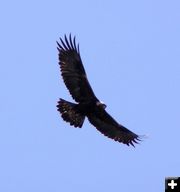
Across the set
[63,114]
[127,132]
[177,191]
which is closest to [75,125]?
[63,114]

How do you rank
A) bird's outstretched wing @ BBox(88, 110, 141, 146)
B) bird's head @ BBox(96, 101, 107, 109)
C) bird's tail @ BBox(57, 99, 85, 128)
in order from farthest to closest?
bird's outstretched wing @ BBox(88, 110, 141, 146) → bird's head @ BBox(96, 101, 107, 109) → bird's tail @ BBox(57, 99, 85, 128)

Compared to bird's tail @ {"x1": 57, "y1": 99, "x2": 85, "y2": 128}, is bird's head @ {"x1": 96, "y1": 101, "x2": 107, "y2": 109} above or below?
above

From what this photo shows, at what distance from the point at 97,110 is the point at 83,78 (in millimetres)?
839

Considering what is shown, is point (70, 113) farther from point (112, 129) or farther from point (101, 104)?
point (112, 129)

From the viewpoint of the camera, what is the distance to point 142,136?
15.6 m

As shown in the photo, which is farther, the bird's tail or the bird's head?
the bird's head

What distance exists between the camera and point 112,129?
51.6ft

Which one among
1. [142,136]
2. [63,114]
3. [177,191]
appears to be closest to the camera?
[177,191]

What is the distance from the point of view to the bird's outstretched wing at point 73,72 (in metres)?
15.0

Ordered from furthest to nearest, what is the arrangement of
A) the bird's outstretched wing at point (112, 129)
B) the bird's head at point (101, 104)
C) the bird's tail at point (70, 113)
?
the bird's outstretched wing at point (112, 129), the bird's head at point (101, 104), the bird's tail at point (70, 113)

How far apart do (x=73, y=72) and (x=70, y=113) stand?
1.12 metres

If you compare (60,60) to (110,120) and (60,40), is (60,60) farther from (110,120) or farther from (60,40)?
(110,120)

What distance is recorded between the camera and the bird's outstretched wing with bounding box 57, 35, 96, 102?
49.3 ft

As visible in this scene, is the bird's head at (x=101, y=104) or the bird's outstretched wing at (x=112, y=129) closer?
the bird's head at (x=101, y=104)
